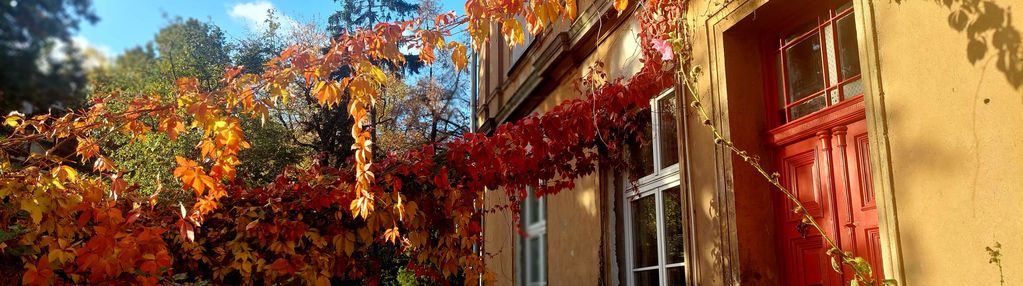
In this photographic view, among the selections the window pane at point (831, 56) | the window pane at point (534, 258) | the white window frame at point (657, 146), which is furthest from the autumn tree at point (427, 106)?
the window pane at point (831, 56)

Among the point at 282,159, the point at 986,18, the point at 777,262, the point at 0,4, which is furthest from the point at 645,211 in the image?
the point at 282,159

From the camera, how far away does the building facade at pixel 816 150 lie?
2412 mm

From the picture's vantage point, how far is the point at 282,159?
14.5 meters

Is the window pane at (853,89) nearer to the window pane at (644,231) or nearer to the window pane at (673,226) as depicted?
the window pane at (673,226)

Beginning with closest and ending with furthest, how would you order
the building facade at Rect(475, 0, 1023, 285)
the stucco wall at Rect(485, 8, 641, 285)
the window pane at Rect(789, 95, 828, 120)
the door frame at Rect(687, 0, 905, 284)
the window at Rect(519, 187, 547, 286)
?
the building facade at Rect(475, 0, 1023, 285), the door frame at Rect(687, 0, 905, 284), the window pane at Rect(789, 95, 828, 120), the stucco wall at Rect(485, 8, 641, 285), the window at Rect(519, 187, 547, 286)

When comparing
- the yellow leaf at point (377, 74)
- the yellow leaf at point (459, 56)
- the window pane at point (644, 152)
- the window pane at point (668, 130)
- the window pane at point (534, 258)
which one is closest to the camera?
the yellow leaf at point (377, 74)

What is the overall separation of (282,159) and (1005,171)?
13.6 m

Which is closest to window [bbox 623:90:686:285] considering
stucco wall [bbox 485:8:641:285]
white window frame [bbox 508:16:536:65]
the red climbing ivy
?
the red climbing ivy

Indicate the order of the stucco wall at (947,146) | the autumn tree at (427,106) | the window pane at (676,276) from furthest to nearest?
the autumn tree at (427,106), the window pane at (676,276), the stucco wall at (947,146)

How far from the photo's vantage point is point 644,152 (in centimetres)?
547

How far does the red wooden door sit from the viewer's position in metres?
3.29

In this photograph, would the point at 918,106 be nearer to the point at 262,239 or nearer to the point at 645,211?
the point at 645,211

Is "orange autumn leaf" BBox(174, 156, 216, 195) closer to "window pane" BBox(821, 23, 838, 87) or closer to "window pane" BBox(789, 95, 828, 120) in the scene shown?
"window pane" BBox(789, 95, 828, 120)

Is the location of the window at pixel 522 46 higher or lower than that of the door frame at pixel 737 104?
higher
